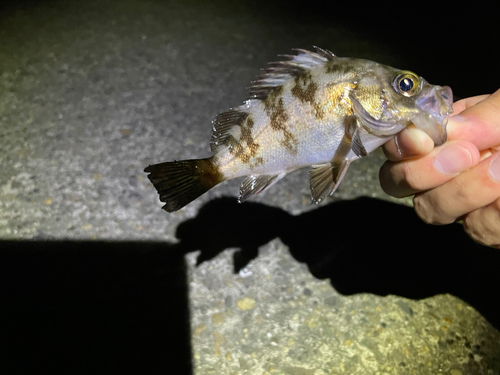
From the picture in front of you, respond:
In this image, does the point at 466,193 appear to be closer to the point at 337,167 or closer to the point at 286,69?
the point at 337,167

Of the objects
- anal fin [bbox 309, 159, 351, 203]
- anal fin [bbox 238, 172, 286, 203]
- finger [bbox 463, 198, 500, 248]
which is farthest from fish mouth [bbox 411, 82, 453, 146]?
anal fin [bbox 238, 172, 286, 203]

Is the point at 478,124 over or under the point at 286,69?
under

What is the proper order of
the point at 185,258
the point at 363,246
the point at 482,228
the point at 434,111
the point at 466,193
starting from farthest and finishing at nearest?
the point at 363,246 < the point at 185,258 < the point at 482,228 < the point at 466,193 < the point at 434,111

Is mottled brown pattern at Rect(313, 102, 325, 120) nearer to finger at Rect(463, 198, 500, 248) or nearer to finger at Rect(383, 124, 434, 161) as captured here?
finger at Rect(383, 124, 434, 161)

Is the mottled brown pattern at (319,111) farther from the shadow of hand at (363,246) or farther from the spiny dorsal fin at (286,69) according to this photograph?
the shadow of hand at (363,246)

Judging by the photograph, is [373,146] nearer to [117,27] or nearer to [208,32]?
[208,32]

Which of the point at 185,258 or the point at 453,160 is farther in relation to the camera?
the point at 185,258

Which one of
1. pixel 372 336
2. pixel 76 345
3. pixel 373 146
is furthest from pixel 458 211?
pixel 76 345

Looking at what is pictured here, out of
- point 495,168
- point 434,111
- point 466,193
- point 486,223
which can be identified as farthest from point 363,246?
point 434,111
